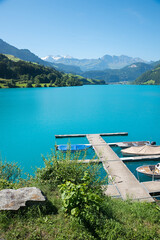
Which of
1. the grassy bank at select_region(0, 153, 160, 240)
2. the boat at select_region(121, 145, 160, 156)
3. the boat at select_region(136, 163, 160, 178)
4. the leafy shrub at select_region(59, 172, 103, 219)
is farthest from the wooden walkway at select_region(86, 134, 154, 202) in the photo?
the leafy shrub at select_region(59, 172, 103, 219)

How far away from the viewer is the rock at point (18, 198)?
7.39m

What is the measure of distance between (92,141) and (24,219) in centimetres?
2415

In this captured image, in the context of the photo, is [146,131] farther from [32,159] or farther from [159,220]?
[159,220]

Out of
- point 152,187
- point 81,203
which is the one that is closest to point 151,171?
point 152,187

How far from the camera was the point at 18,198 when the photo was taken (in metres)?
7.77

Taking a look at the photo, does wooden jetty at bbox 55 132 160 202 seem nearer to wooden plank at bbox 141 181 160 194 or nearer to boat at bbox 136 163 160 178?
wooden plank at bbox 141 181 160 194

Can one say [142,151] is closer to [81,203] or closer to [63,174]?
[63,174]

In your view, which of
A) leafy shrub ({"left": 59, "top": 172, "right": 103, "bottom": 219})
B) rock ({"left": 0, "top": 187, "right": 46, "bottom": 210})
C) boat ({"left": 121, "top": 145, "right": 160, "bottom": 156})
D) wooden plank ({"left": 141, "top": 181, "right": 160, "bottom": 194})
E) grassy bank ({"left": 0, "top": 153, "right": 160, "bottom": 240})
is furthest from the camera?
boat ({"left": 121, "top": 145, "right": 160, "bottom": 156})

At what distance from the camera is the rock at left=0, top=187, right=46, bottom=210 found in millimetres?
7386

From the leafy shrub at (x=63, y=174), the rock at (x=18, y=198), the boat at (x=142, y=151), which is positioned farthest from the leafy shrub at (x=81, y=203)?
the boat at (x=142, y=151)

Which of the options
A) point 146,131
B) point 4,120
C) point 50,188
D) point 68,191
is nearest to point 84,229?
Result: point 68,191

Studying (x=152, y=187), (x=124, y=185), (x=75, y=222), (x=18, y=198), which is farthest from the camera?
(x=124, y=185)

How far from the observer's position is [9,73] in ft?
637

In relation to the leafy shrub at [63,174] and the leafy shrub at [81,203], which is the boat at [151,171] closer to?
the leafy shrub at [63,174]
